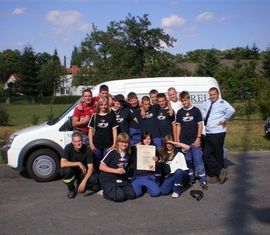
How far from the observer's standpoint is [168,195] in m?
7.04

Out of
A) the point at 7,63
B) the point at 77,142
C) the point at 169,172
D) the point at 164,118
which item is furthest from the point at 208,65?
the point at 7,63

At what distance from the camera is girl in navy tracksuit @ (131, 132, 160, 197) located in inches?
272

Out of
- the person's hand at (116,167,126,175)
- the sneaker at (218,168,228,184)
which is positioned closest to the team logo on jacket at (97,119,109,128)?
the person's hand at (116,167,126,175)

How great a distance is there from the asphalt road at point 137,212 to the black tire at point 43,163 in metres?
0.21

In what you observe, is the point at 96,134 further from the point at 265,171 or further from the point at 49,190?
the point at 265,171

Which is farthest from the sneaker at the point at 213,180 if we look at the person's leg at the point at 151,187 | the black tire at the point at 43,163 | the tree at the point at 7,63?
the tree at the point at 7,63

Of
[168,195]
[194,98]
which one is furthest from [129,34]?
[168,195]

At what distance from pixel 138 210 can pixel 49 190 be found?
2.09m

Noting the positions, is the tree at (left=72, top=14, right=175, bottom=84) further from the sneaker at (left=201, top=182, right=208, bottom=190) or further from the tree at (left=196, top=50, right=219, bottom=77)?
the sneaker at (left=201, top=182, right=208, bottom=190)

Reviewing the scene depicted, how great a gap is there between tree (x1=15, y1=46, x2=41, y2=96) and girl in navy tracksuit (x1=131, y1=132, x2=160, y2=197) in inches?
2265

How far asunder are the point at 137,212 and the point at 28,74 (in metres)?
60.5

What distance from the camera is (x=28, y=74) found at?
6384 centimetres

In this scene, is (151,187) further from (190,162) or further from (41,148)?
(41,148)

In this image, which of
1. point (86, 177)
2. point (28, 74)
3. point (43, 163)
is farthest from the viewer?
point (28, 74)
